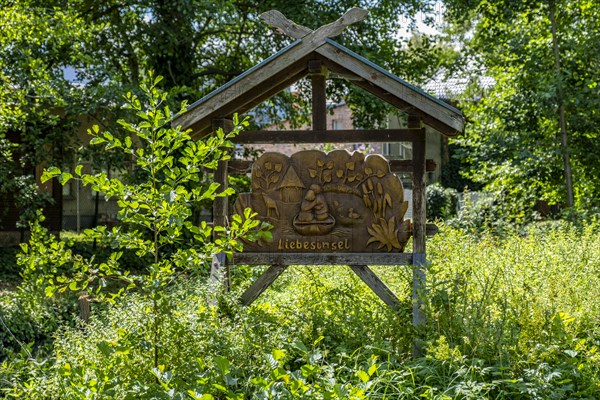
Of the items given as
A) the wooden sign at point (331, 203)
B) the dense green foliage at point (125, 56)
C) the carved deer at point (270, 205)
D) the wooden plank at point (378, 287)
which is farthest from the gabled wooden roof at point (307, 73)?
the dense green foliage at point (125, 56)

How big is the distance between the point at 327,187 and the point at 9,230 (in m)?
14.2

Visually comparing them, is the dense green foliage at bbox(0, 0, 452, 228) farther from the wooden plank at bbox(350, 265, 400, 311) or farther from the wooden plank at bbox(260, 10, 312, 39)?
the wooden plank at bbox(350, 265, 400, 311)

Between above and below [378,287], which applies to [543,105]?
above

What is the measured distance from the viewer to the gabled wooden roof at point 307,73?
7469mm

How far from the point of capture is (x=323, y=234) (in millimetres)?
7617

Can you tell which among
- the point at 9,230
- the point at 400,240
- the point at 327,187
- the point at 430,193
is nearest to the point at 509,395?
the point at 400,240

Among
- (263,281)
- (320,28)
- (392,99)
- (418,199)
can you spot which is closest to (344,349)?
(263,281)

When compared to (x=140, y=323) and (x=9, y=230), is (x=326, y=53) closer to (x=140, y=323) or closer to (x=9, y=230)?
(x=140, y=323)

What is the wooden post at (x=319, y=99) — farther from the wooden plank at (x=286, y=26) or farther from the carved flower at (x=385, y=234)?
the carved flower at (x=385, y=234)

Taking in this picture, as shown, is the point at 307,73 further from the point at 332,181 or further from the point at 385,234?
the point at 385,234

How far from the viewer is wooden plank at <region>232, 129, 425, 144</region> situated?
7.65 m

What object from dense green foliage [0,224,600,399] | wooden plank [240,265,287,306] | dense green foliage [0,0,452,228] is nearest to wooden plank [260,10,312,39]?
wooden plank [240,265,287,306]

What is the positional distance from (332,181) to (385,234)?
2.34 feet

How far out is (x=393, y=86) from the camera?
24.6 ft
